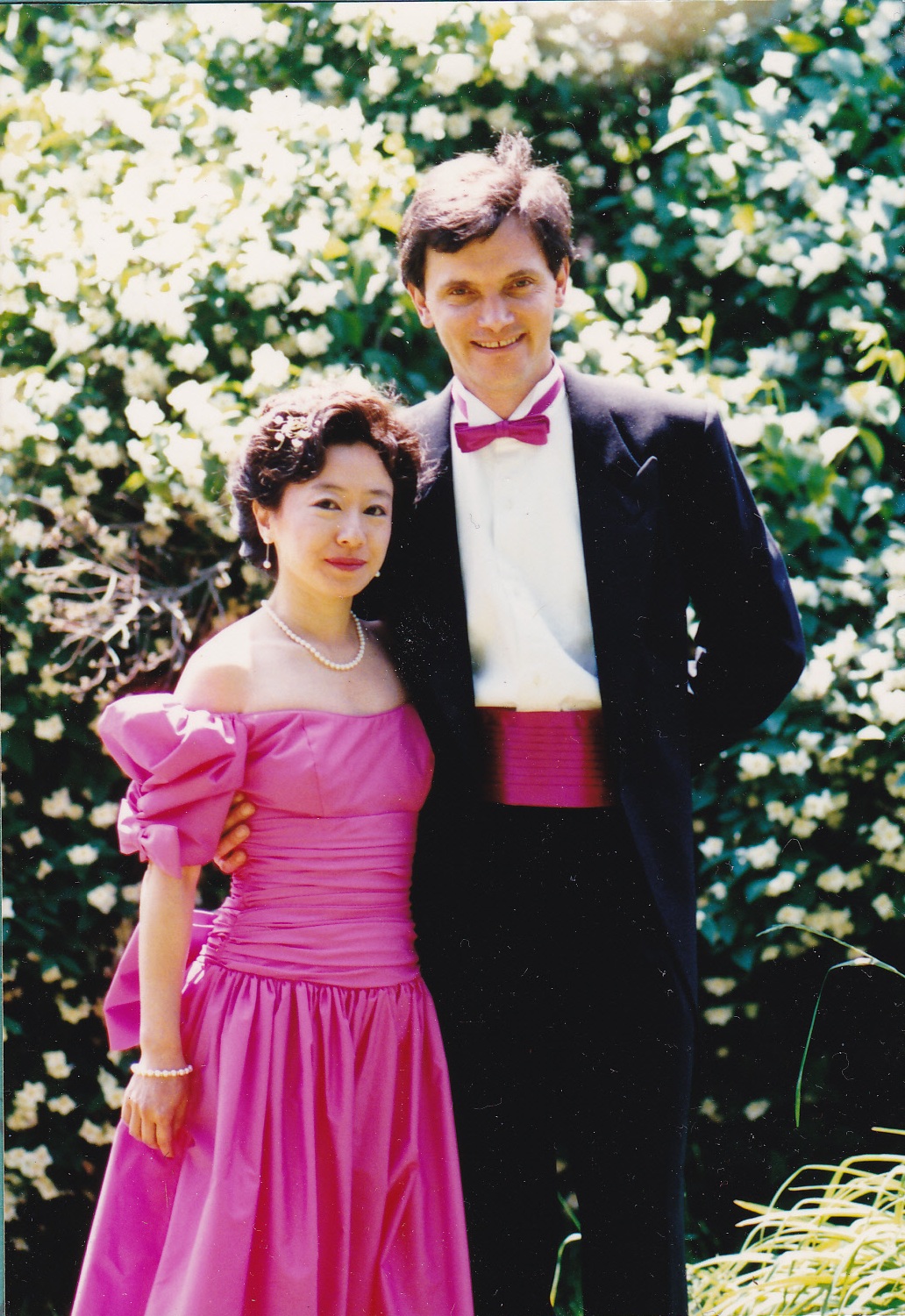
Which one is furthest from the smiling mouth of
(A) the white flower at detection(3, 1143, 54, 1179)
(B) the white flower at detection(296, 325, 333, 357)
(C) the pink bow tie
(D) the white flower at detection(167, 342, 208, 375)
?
(A) the white flower at detection(3, 1143, 54, 1179)

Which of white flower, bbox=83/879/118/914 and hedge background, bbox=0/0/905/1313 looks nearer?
hedge background, bbox=0/0/905/1313

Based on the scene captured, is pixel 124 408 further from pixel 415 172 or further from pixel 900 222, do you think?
pixel 900 222

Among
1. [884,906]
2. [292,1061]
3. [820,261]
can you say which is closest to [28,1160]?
[292,1061]

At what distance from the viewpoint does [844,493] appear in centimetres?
248

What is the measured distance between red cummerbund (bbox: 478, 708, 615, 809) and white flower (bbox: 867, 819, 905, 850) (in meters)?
0.79

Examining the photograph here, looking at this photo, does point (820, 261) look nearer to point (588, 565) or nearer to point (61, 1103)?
point (588, 565)

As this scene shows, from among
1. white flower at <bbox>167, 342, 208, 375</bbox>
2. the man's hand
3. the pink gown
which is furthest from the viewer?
white flower at <bbox>167, 342, 208, 375</bbox>

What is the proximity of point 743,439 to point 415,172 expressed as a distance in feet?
2.97

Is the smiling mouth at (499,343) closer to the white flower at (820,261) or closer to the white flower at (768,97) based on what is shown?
the white flower at (820,261)

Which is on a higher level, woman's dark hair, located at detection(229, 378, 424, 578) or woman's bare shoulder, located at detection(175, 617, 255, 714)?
woman's dark hair, located at detection(229, 378, 424, 578)

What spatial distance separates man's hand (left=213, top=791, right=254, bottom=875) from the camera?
72.7 inches

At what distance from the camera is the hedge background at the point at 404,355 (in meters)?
2.44

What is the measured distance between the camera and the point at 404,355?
2523 mm

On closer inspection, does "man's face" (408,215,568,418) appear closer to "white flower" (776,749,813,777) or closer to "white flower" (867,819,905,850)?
"white flower" (776,749,813,777)
